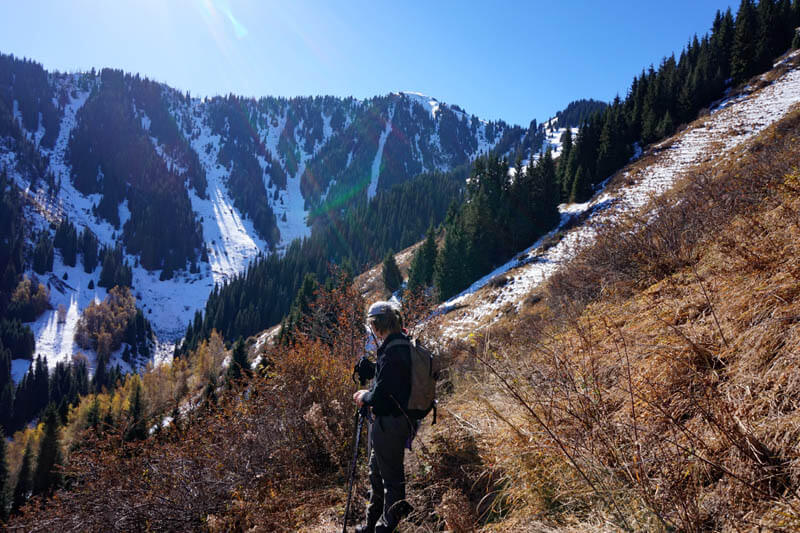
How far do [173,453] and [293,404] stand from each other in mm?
2300

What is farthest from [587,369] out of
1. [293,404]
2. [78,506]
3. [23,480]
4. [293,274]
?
[293,274]

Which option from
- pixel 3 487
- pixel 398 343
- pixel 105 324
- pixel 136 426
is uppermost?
pixel 105 324

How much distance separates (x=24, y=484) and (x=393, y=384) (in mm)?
56428

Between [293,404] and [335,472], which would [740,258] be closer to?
[335,472]

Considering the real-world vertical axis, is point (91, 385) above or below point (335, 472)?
above

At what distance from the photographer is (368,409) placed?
10.6 feet

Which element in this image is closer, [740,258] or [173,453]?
[740,258]

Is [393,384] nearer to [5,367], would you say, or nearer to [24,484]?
[24,484]

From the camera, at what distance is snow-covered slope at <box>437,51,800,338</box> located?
19.7m

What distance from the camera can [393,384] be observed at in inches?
115

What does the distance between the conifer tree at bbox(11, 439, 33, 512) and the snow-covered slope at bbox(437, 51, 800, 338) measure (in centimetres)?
4611

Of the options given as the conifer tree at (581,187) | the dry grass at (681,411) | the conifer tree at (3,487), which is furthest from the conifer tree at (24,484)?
the conifer tree at (581,187)

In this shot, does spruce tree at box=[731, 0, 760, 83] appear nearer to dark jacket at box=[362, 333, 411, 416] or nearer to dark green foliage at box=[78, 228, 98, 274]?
dark jacket at box=[362, 333, 411, 416]

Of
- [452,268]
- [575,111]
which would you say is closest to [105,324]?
[452,268]
